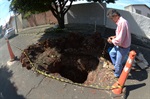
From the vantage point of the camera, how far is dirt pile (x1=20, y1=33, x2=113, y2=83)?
770 centimetres

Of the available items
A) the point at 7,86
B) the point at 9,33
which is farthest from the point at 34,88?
the point at 9,33

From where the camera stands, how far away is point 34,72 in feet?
24.4

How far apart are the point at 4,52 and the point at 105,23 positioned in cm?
556

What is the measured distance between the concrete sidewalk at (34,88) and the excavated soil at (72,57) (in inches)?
15.3

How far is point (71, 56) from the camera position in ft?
27.0

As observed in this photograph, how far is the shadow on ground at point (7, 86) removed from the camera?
6.73m

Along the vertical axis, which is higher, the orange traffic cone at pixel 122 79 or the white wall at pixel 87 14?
the white wall at pixel 87 14

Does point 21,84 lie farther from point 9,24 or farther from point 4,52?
point 9,24

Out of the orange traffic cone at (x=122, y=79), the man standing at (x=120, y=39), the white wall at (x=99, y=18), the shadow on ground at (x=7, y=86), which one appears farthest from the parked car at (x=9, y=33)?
the orange traffic cone at (x=122, y=79)

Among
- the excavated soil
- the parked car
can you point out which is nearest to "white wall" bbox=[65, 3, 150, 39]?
the excavated soil

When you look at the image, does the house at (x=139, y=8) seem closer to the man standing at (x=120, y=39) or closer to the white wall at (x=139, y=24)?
the white wall at (x=139, y=24)

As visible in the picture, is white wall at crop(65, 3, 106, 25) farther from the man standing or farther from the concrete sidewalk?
the man standing

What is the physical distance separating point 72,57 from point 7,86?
2.53 m

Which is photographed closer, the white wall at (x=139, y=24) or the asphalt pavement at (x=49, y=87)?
the asphalt pavement at (x=49, y=87)
